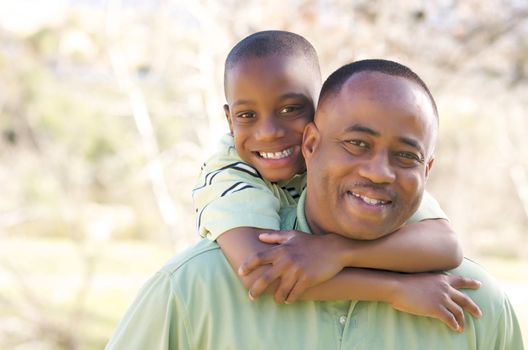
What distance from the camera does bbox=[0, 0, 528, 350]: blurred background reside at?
8.84 metres

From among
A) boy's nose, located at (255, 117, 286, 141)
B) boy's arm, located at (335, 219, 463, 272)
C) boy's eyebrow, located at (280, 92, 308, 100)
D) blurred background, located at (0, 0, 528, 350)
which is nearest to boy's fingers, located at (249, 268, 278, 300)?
boy's arm, located at (335, 219, 463, 272)

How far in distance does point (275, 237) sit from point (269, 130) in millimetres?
484

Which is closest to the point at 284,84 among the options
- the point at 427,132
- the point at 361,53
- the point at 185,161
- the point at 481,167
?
the point at 427,132

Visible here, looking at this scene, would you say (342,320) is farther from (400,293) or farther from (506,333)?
(506,333)

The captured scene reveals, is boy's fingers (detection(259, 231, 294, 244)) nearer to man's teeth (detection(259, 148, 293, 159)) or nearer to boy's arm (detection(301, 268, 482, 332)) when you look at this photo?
boy's arm (detection(301, 268, 482, 332))

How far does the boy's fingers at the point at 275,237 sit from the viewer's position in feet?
7.93

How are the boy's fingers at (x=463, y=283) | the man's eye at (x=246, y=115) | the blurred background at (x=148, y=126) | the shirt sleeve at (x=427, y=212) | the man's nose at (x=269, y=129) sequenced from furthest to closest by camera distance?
the blurred background at (x=148, y=126) < the man's eye at (x=246, y=115) < the man's nose at (x=269, y=129) < the shirt sleeve at (x=427, y=212) < the boy's fingers at (x=463, y=283)

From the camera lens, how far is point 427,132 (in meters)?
2.41

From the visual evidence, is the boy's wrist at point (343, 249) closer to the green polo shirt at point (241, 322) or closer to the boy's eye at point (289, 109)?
the green polo shirt at point (241, 322)

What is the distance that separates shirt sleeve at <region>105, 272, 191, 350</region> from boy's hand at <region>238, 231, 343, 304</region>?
213 mm

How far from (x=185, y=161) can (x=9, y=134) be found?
13.6 feet

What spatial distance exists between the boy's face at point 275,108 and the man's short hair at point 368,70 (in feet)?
0.92

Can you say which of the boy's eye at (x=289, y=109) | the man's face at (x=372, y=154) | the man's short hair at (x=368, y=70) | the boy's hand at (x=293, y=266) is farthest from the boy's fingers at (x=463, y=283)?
the boy's eye at (x=289, y=109)

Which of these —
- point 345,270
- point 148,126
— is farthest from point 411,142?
point 148,126
